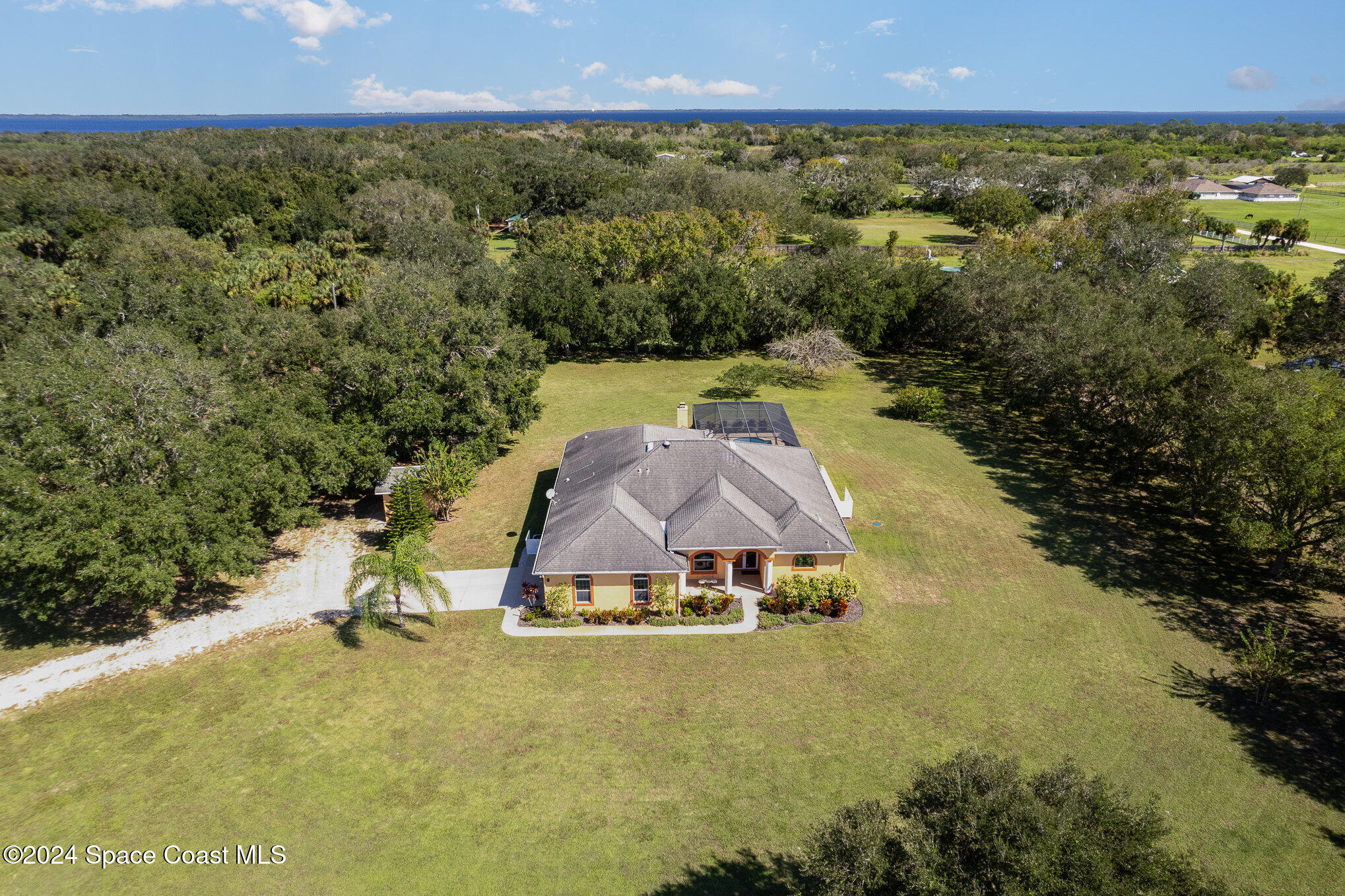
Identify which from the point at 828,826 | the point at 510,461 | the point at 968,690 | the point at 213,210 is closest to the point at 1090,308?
the point at 968,690

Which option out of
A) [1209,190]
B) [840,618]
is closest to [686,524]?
[840,618]

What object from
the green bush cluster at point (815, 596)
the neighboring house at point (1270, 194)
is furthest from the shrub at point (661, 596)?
the neighboring house at point (1270, 194)

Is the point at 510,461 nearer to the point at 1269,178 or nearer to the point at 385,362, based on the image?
the point at 385,362

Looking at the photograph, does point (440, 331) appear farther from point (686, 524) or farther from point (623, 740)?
point (623, 740)

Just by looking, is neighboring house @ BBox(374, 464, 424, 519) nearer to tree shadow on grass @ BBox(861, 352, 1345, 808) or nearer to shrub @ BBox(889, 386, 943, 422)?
tree shadow on grass @ BBox(861, 352, 1345, 808)

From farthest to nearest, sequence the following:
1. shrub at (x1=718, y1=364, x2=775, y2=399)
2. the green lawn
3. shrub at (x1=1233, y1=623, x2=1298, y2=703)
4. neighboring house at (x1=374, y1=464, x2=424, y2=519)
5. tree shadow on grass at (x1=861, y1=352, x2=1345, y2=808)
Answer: the green lawn
shrub at (x1=718, y1=364, x2=775, y2=399)
neighboring house at (x1=374, y1=464, x2=424, y2=519)
shrub at (x1=1233, y1=623, x2=1298, y2=703)
tree shadow on grass at (x1=861, y1=352, x2=1345, y2=808)

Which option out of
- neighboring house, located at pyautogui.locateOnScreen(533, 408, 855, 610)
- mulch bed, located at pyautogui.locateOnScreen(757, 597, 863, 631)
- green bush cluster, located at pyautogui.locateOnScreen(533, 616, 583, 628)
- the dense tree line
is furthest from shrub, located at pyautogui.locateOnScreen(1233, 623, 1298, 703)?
green bush cluster, located at pyautogui.locateOnScreen(533, 616, 583, 628)
